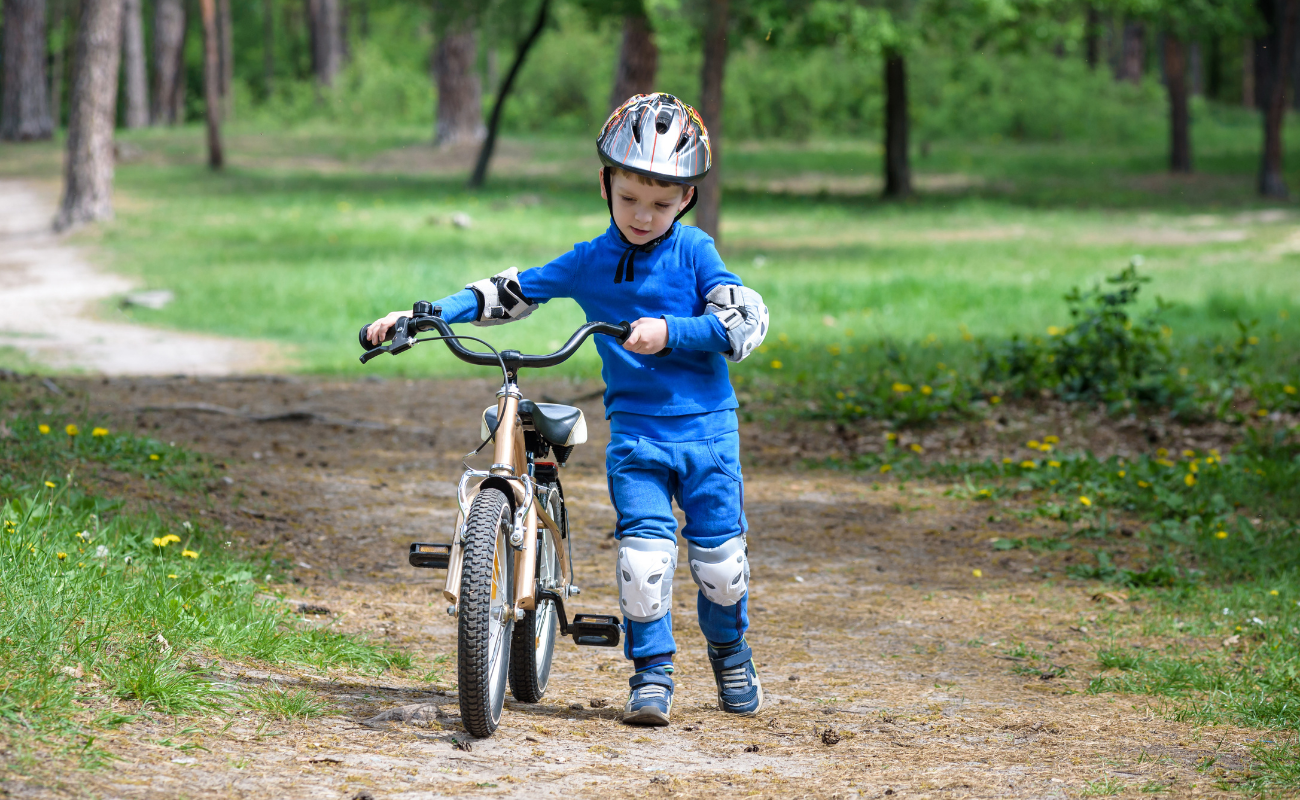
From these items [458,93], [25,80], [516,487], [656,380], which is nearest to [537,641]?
[516,487]

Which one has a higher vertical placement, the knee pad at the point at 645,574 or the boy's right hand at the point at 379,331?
the boy's right hand at the point at 379,331

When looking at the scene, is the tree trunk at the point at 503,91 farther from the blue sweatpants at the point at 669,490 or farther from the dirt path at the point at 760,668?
the blue sweatpants at the point at 669,490

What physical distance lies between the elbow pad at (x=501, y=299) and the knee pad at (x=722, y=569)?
859 mm

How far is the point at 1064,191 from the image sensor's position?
27.1 m

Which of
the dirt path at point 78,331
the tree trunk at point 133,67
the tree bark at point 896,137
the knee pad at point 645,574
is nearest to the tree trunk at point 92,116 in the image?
the dirt path at point 78,331

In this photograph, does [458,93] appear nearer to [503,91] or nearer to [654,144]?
[503,91]

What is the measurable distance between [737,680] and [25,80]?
35.3 metres

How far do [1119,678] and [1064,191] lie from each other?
80.1 ft

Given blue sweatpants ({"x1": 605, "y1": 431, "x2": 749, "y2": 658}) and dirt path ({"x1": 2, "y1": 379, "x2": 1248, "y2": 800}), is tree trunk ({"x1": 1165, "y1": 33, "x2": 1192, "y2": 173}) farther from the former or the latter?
blue sweatpants ({"x1": 605, "y1": 431, "x2": 749, "y2": 658})

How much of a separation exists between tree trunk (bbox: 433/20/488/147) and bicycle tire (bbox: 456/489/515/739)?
88.7 ft

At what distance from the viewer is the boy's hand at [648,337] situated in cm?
333

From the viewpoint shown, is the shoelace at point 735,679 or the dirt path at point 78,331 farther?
the dirt path at point 78,331

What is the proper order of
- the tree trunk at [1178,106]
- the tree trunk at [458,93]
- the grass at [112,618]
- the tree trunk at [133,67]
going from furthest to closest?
1. the tree trunk at [133,67]
2. the tree trunk at [458,93]
3. the tree trunk at [1178,106]
4. the grass at [112,618]

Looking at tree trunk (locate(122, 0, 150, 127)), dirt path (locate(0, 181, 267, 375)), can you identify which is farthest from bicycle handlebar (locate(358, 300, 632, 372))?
tree trunk (locate(122, 0, 150, 127))
